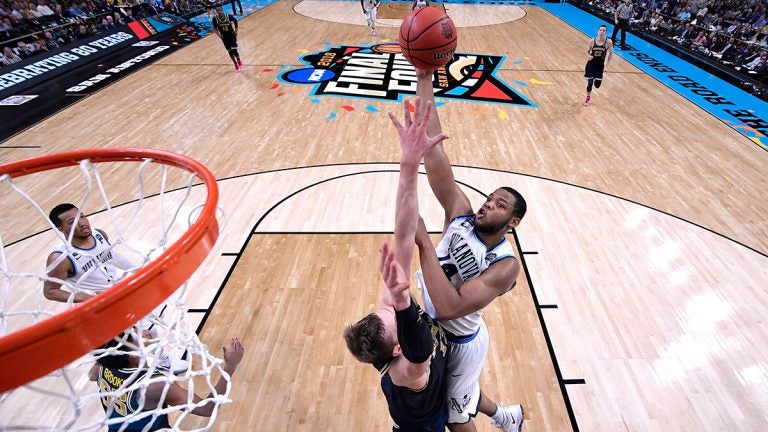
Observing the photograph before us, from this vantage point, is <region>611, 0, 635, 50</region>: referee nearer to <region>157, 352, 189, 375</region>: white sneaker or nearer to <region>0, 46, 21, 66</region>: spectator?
<region>157, 352, 189, 375</region>: white sneaker

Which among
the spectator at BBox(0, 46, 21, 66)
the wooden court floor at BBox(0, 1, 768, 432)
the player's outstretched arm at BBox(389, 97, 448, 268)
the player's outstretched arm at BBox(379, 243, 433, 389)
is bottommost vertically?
the wooden court floor at BBox(0, 1, 768, 432)

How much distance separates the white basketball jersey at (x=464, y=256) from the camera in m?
1.99

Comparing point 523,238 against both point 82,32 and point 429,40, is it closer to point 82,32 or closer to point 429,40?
point 429,40

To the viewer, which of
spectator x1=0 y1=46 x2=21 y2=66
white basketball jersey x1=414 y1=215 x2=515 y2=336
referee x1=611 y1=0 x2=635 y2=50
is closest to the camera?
white basketball jersey x1=414 y1=215 x2=515 y2=336

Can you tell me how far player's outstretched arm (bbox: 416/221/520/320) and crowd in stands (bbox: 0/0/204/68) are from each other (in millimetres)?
10905

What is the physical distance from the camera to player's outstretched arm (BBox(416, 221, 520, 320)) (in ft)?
5.55

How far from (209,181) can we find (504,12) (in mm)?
17347

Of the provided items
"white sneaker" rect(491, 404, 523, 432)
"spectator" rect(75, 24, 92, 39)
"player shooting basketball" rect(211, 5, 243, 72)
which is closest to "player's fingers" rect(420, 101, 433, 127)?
"white sneaker" rect(491, 404, 523, 432)

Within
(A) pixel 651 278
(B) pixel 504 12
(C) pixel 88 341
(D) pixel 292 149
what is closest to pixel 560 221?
(A) pixel 651 278

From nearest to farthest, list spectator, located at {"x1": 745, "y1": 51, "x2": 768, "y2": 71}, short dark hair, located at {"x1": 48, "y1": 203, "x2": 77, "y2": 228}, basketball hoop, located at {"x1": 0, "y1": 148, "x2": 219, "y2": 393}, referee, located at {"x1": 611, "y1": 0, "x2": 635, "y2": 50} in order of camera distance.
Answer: basketball hoop, located at {"x1": 0, "y1": 148, "x2": 219, "y2": 393}
short dark hair, located at {"x1": 48, "y1": 203, "x2": 77, "y2": 228}
spectator, located at {"x1": 745, "y1": 51, "x2": 768, "y2": 71}
referee, located at {"x1": 611, "y1": 0, "x2": 635, "y2": 50}

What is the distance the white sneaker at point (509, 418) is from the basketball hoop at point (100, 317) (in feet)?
6.97

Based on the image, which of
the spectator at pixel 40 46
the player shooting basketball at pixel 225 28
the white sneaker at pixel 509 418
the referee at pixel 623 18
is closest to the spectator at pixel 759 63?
the referee at pixel 623 18

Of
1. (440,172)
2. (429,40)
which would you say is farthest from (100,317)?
(429,40)

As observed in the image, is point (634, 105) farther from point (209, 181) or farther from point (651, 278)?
point (209, 181)
